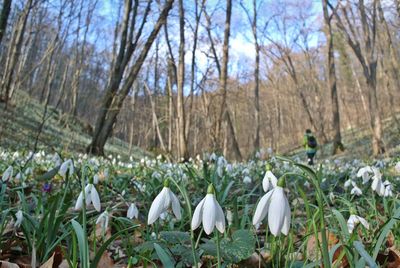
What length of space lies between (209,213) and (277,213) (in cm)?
20

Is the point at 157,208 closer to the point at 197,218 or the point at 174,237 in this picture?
the point at 197,218

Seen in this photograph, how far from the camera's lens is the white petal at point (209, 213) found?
1074 mm

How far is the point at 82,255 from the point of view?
1.18m

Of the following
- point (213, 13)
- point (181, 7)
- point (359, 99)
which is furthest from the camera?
point (359, 99)

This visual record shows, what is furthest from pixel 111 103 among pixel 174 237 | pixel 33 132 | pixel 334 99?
pixel 334 99

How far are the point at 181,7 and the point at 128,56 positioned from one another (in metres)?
3.90

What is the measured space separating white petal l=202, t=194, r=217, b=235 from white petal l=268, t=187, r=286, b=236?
16cm

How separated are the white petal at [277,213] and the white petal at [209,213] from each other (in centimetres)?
16

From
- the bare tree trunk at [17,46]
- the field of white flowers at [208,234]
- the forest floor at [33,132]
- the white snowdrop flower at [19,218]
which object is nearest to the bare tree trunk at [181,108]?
the forest floor at [33,132]

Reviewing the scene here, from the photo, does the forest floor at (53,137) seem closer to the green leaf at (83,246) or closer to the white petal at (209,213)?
the green leaf at (83,246)

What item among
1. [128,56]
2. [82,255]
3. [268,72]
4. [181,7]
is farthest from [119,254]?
[268,72]

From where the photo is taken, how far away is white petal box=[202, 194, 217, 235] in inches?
42.3

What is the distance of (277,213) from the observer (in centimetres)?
99

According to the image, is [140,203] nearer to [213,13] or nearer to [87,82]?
[213,13]
